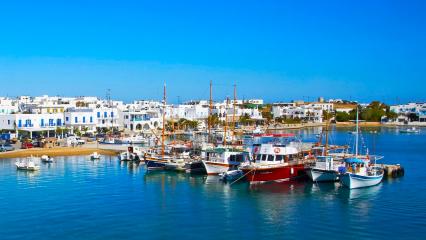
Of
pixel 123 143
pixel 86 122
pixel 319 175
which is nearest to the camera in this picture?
pixel 319 175

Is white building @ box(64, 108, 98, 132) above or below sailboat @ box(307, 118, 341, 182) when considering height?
above

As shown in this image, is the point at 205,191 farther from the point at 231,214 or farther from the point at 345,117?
the point at 345,117

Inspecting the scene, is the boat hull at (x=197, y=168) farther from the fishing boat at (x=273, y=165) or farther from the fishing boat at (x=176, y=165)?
the fishing boat at (x=273, y=165)

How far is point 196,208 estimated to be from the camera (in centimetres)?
2292

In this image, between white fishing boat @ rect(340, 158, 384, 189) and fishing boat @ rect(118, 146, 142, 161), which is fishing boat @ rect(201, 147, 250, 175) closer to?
white fishing boat @ rect(340, 158, 384, 189)

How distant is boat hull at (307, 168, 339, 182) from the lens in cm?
2858

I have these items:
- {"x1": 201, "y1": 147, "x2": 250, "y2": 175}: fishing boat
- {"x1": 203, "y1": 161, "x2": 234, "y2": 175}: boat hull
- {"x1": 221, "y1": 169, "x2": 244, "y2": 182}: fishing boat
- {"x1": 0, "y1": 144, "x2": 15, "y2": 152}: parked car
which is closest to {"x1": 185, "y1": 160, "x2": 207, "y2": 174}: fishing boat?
{"x1": 201, "y1": 147, "x2": 250, "y2": 175}: fishing boat

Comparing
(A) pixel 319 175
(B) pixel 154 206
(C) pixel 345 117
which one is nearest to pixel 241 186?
(A) pixel 319 175

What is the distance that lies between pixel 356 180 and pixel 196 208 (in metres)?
9.24

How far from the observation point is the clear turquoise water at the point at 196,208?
1911 cm

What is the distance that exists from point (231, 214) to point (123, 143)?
31540mm

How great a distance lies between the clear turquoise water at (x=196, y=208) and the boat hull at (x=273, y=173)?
0.69 meters

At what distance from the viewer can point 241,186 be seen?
92.5 feet

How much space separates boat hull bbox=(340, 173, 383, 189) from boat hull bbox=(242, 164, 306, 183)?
3013 millimetres
